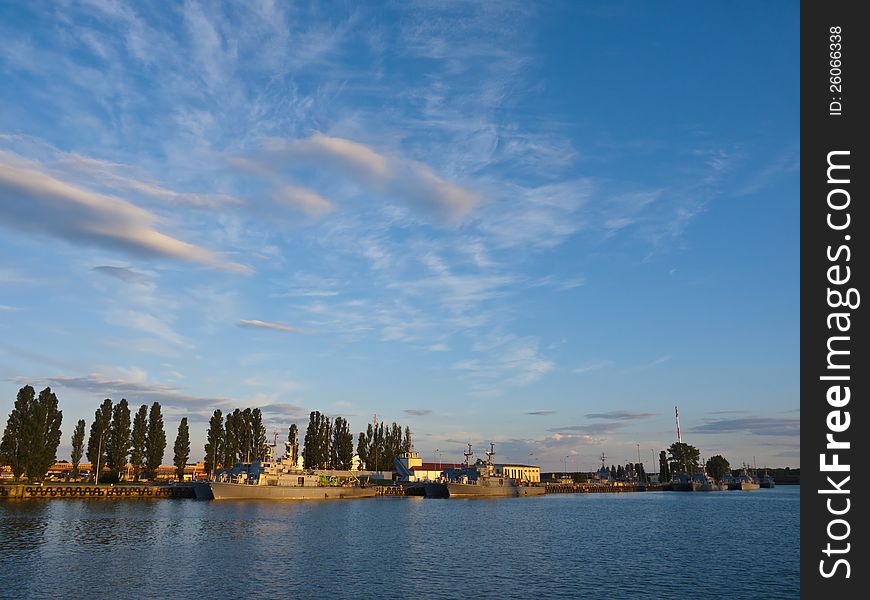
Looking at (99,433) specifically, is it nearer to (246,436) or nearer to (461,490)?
(246,436)

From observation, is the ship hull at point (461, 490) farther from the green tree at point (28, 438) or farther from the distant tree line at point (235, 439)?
the green tree at point (28, 438)

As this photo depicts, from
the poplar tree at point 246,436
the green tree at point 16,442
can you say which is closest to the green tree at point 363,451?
the poplar tree at point 246,436

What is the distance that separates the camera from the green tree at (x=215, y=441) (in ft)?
453

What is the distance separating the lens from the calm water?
3875 cm

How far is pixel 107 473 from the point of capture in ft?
429

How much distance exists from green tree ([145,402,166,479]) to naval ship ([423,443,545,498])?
69.8 metres

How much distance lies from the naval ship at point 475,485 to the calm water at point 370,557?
76.8 metres

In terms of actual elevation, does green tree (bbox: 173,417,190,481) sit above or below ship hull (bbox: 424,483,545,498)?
above

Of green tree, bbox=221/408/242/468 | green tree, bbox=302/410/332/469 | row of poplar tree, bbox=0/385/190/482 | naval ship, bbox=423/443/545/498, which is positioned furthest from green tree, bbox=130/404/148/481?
naval ship, bbox=423/443/545/498

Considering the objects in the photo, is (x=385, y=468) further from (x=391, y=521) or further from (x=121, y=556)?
(x=121, y=556)

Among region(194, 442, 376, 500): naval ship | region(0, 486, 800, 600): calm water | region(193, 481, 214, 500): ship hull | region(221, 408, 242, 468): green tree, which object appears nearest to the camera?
region(0, 486, 800, 600): calm water

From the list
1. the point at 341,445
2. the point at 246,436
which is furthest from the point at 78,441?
the point at 341,445

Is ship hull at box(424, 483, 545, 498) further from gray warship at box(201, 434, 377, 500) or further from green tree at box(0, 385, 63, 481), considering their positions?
green tree at box(0, 385, 63, 481)
